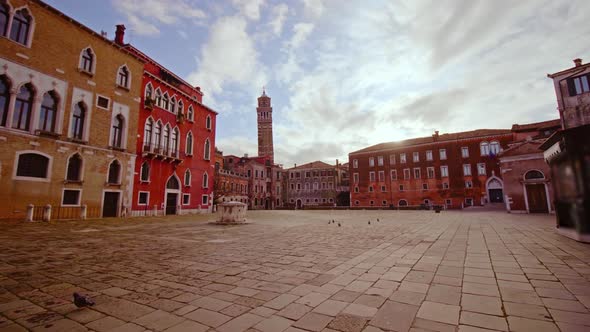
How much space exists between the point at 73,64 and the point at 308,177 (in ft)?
146

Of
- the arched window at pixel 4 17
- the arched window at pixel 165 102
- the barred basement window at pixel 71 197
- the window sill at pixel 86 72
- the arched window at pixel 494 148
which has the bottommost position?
the barred basement window at pixel 71 197

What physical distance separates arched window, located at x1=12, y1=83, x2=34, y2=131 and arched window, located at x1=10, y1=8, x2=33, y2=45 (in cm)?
260

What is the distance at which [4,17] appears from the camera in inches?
575

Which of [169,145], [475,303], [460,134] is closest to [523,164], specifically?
[460,134]

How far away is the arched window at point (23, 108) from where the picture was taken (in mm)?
14922

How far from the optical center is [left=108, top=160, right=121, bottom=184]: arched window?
19547 millimetres

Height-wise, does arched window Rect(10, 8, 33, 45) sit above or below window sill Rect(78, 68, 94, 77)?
above

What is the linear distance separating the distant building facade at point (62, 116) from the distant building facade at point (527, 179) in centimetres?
3131

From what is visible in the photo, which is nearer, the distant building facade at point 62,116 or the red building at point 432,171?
the distant building facade at point 62,116

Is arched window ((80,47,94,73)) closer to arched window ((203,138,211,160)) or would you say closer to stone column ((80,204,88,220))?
stone column ((80,204,88,220))

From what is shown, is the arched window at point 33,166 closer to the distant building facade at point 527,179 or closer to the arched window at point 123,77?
the arched window at point 123,77

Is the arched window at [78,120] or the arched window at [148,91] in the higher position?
the arched window at [148,91]

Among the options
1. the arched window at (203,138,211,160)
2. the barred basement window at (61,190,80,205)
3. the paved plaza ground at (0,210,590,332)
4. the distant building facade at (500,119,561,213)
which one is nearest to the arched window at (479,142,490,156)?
the distant building facade at (500,119,561,213)

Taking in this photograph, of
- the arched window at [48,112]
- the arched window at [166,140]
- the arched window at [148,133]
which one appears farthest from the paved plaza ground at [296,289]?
the arched window at [166,140]
